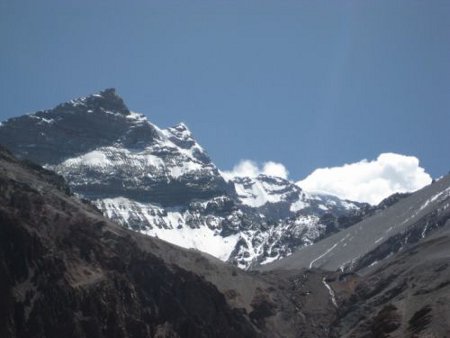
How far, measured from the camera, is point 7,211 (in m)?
197

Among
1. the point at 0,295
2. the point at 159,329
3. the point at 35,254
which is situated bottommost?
the point at 159,329

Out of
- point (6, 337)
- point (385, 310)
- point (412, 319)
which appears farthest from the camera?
point (6, 337)

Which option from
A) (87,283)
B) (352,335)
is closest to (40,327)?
(87,283)

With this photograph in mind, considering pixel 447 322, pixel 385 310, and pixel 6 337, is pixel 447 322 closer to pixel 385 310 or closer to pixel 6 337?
pixel 385 310

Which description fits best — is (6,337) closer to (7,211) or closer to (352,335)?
(7,211)

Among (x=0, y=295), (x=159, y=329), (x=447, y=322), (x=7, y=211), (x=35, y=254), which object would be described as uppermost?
(x=7, y=211)

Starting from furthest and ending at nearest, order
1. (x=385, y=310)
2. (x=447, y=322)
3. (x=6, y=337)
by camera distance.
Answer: (x=6, y=337)
(x=385, y=310)
(x=447, y=322)

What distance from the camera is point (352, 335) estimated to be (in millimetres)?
163875

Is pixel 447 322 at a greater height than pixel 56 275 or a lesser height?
lesser

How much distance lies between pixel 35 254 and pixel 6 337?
106 feet

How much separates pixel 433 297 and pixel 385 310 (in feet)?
61.0

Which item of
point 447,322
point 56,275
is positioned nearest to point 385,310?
point 447,322

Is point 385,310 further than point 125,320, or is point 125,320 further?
point 125,320

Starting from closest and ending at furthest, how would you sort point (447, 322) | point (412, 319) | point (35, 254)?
point (447, 322) → point (412, 319) → point (35, 254)
